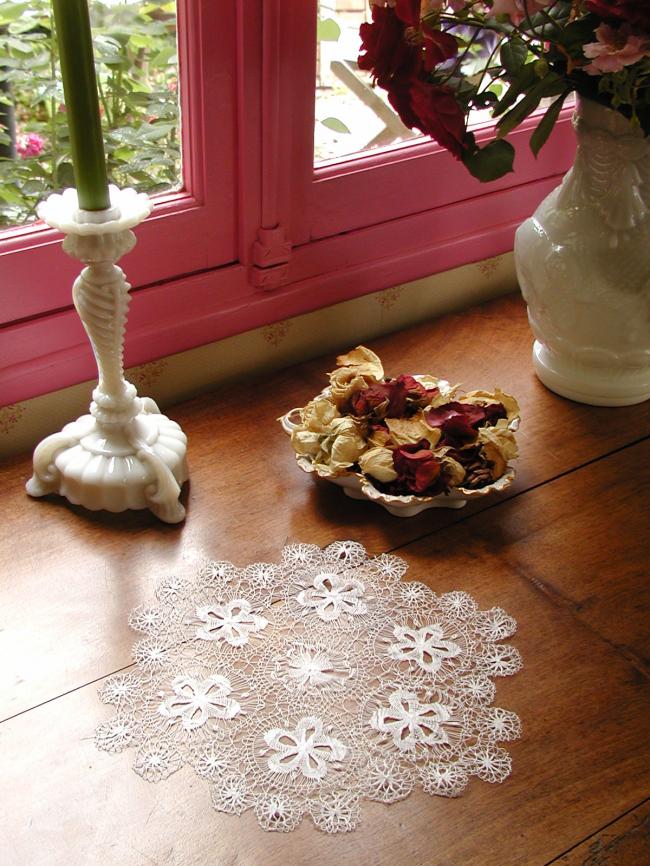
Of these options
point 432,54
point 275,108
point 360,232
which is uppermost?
point 432,54

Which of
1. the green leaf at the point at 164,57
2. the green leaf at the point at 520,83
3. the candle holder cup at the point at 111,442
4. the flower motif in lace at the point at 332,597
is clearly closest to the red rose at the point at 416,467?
the flower motif in lace at the point at 332,597

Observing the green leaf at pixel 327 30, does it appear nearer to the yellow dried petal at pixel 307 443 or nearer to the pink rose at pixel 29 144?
the pink rose at pixel 29 144

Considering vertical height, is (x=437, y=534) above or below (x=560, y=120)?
below

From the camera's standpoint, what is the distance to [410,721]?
2.65 feet

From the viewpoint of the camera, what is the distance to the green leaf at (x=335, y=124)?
1.18 metres

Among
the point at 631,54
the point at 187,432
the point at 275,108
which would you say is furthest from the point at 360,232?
the point at 631,54

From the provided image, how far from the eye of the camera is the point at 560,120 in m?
1.38

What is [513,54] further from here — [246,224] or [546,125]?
[246,224]

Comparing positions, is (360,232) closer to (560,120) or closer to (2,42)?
(560,120)

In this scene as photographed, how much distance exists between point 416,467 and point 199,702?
1.00 feet

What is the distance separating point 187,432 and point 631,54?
1.91 ft

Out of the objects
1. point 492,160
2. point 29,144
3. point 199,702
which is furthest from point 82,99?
point 199,702

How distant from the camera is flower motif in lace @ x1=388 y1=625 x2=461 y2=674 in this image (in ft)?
2.82

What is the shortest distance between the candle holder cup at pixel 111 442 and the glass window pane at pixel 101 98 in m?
0.12
